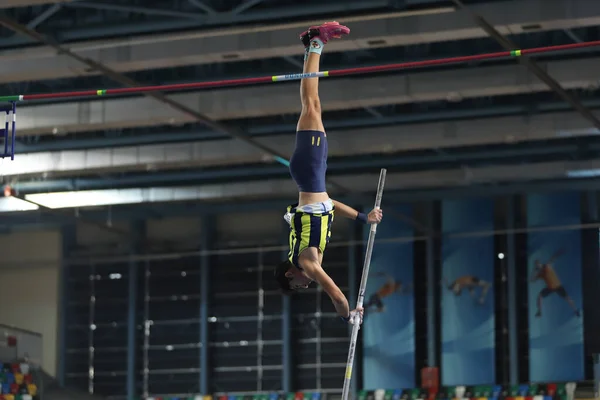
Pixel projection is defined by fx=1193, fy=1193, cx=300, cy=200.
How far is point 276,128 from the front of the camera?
2141cm

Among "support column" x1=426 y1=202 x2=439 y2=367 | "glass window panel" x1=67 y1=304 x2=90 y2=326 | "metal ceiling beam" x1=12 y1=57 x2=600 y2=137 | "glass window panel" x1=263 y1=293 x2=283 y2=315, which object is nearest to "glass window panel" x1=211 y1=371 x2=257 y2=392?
"glass window panel" x1=263 y1=293 x2=283 y2=315

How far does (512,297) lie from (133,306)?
28.3 ft

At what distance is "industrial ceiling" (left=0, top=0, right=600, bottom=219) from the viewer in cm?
1617

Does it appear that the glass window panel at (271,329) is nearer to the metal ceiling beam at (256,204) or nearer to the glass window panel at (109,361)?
the metal ceiling beam at (256,204)

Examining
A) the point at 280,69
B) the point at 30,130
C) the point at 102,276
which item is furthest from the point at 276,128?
the point at 102,276

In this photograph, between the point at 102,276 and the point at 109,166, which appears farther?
the point at 102,276

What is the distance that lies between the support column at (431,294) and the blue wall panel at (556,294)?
2090 millimetres

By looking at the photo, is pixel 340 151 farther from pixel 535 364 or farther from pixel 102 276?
pixel 102 276

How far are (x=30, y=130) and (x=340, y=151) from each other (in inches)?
217

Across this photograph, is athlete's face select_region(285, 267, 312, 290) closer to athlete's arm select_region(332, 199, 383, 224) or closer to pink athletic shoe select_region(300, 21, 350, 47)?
athlete's arm select_region(332, 199, 383, 224)

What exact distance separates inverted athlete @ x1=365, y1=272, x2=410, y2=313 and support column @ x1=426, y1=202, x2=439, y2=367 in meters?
0.52

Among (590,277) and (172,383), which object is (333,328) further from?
(590,277)

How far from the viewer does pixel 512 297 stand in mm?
24984

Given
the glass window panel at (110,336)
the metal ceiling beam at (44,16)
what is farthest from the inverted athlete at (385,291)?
→ the metal ceiling beam at (44,16)
